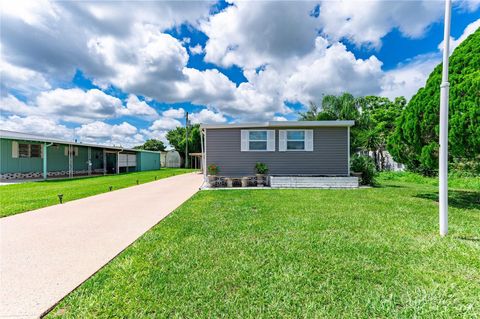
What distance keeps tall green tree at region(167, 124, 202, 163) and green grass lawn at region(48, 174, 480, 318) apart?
28.9 metres

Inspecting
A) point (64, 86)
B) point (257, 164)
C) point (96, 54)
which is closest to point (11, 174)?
point (64, 86)

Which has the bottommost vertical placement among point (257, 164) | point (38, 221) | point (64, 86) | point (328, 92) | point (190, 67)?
point (38, 221)

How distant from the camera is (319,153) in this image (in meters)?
10.7

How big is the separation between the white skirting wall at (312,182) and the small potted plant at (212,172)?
2797 mm

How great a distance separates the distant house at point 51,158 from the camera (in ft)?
42.8

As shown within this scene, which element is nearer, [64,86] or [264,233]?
[264,233]

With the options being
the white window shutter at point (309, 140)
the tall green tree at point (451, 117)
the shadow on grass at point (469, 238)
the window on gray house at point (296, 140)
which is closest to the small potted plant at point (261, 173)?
the window on gray house at point (296, 140)

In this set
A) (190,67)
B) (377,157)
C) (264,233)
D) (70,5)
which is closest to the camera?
(264,233)

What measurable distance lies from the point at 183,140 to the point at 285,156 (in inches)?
1014

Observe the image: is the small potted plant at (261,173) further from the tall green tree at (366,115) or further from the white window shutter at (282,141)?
the tall green tree at (366,115)

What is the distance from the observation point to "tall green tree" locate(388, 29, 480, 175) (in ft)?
17.1

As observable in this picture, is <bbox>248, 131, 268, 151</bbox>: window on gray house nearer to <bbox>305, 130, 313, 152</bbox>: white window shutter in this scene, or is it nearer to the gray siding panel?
the gray siding panel

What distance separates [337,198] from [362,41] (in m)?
10.1

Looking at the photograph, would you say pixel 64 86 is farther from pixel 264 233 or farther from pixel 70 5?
pixel 264 233
